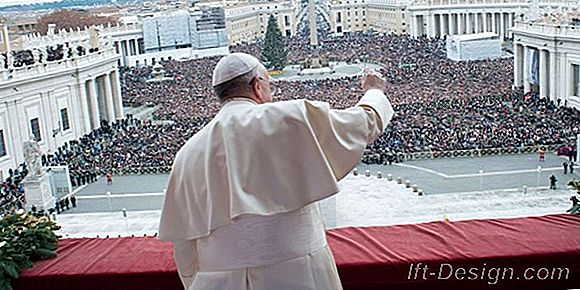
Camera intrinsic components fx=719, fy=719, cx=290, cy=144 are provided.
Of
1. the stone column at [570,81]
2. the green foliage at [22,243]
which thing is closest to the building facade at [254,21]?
the stone column at [570,81]

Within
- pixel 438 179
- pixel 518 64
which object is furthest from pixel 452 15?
pixel 438 179

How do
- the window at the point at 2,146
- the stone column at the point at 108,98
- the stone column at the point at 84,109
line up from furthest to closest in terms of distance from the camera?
the stone column at the point at 108,98 < the stone column at the point at 84,109 < the window at the point at 2,146

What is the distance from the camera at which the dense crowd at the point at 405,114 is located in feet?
64.4

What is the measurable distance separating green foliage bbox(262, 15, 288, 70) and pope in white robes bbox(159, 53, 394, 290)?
42.9 meters

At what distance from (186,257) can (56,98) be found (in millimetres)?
24380

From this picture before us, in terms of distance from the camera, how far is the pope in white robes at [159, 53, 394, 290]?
2.41 metres

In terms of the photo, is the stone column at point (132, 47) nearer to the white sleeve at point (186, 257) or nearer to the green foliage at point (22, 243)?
the green foliage at point (22, 243)

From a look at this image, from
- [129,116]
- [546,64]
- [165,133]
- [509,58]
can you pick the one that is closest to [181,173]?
[165,133]

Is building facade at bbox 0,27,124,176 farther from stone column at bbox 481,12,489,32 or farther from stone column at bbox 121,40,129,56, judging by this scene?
stone column at bbox 481,12,489,32

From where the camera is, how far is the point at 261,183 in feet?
7.93

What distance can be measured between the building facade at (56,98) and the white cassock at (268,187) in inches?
820

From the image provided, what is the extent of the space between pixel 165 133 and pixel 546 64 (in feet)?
47.8

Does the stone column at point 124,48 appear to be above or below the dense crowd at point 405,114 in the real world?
above

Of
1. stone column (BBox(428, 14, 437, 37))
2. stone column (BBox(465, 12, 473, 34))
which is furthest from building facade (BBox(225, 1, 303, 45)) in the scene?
stone column (BBox(465, 12, 473, 34))
